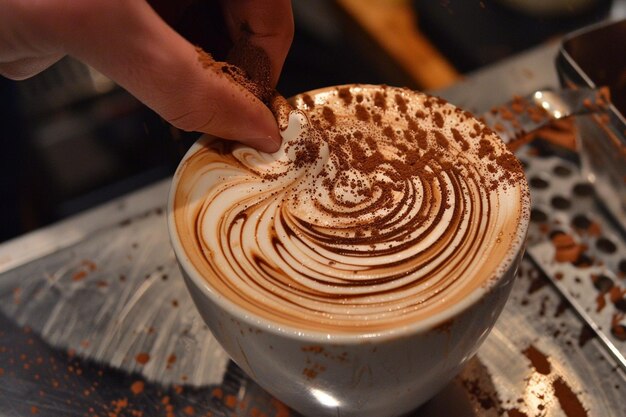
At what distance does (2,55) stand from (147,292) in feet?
1.53

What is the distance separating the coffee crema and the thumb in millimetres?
69

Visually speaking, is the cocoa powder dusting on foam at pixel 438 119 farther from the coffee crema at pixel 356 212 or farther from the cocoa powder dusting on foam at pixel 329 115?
the cocoa powder dusting on foam at pixel 329 115

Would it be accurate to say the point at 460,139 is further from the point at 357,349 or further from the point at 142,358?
the point at 142,358

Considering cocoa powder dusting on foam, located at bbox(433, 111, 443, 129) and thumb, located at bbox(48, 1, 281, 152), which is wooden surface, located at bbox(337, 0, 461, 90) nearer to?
cocoa powder dusting on foam, located at bbox(433, 111, 443, 129)

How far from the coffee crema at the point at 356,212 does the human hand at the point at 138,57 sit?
57 mm

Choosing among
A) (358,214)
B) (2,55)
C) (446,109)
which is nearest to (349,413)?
(358,214)

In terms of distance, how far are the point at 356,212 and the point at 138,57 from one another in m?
0.28

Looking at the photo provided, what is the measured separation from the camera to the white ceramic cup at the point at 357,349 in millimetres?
641

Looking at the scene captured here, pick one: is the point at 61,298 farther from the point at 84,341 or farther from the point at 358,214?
the point at 358,214

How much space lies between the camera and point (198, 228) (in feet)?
2.48

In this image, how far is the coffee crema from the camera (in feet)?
2.24

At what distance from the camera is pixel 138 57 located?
663 mm

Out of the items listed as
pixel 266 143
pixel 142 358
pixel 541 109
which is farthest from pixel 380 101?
pixel 142 358

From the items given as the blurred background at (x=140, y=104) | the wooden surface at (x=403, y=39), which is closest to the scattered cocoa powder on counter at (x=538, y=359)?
the blurred background at (x=140, y=104)
